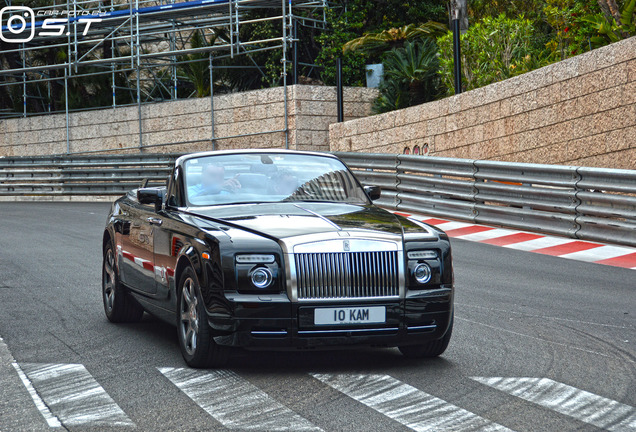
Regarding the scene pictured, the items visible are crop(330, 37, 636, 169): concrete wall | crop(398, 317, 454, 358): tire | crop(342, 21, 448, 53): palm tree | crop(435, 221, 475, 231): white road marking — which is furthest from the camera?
crop(342, 21, 448, 53): palm tree

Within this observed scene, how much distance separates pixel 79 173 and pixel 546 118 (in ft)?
46.3

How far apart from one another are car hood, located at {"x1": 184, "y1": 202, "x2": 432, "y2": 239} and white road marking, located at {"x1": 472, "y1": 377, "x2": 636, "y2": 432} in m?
1.21

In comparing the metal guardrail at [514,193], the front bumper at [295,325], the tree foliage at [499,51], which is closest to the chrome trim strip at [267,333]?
the front bumper at [295,325]

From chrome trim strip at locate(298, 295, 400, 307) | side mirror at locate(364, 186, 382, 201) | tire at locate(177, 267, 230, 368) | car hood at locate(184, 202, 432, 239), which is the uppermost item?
side mirror at locate(364, 186, 382, 201)

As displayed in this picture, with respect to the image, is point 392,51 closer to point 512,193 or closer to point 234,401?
point 512,193

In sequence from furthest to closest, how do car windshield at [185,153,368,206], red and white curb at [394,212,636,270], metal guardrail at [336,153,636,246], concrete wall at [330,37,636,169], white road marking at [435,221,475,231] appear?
white road marking at [435,221,475,231] < concrete wall at [330,37,636,169] < metal guardrail at [336,153,636,246] < red and white curb at [394,212,636,270] < car windshield at [185,153,368,206]

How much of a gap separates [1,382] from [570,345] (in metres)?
3.99

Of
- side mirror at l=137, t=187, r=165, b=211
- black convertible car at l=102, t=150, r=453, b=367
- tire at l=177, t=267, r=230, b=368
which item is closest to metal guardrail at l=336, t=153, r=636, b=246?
black convertible car at l=102, t=150, r=453, b=367

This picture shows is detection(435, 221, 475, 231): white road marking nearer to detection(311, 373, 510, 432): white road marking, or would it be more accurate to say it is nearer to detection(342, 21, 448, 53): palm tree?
detection(311, 373, 510, 432): white road marking

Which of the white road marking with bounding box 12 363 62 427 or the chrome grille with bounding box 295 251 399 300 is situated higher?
the chrome grille with bounding box 295 251 399 300

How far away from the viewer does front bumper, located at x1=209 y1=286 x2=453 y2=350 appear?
624 centimetres

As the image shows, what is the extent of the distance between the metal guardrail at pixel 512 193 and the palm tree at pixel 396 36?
9.84 metres

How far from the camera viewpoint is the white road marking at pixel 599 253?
13.0 meters

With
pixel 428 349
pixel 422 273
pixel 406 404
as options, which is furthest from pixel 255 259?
pixel 428 349
